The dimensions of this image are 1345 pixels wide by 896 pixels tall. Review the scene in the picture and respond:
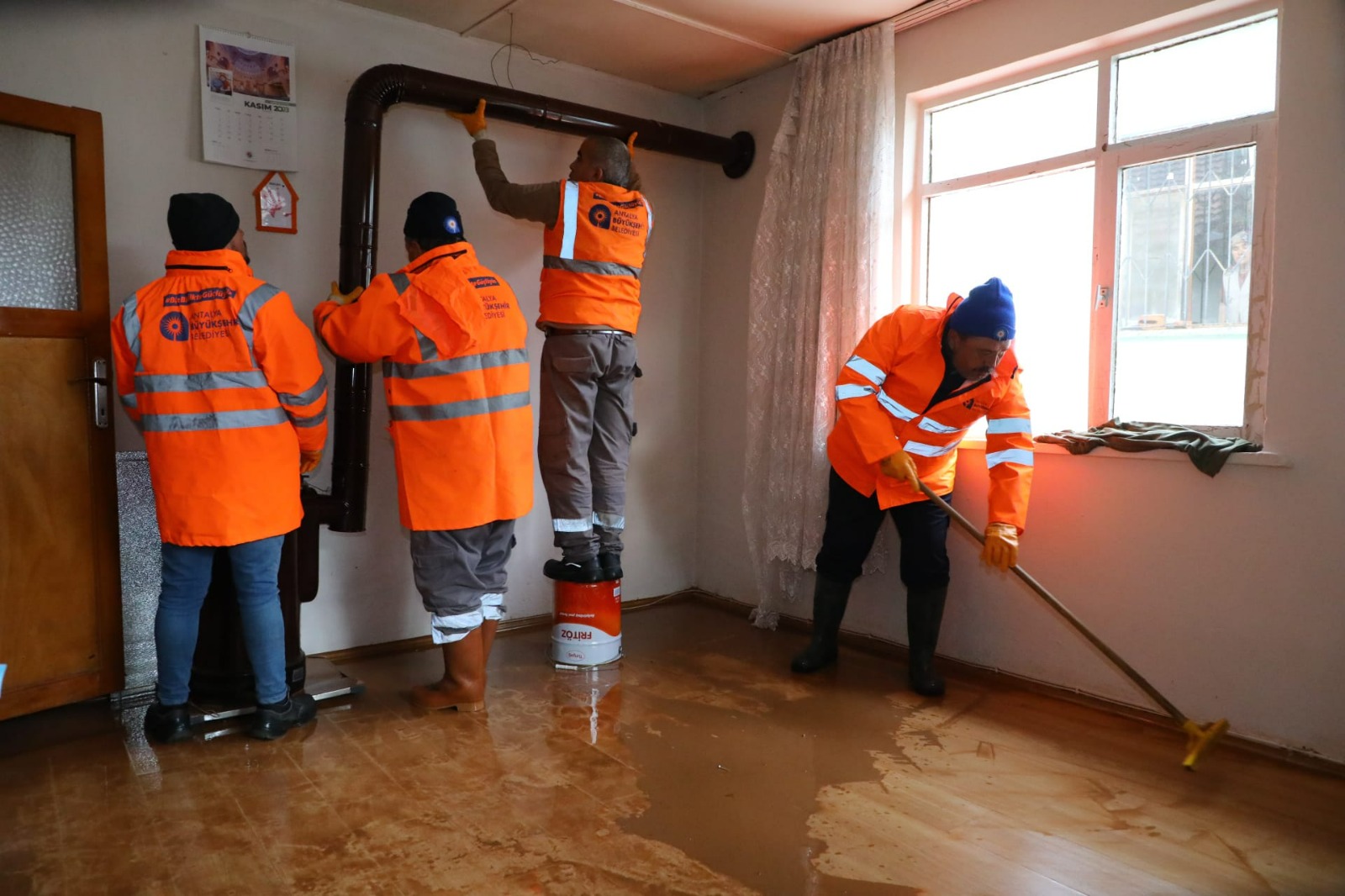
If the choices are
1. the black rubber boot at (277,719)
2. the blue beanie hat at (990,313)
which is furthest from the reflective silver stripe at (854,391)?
the black rubber boot at (277,719)

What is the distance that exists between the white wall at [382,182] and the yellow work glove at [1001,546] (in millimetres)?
1830

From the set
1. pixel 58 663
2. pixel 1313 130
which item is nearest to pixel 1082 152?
pixel 1313 130

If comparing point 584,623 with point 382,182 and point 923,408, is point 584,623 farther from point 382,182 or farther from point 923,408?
point 382,182

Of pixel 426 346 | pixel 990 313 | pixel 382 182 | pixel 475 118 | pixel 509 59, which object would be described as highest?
pixel 509 59

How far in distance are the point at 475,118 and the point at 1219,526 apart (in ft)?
9.60

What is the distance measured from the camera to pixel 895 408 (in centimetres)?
302

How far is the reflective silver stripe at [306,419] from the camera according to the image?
258cm

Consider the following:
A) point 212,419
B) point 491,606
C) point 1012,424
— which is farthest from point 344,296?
point 1012,424

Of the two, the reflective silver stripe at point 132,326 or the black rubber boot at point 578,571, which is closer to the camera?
the reflective silver stripe at point 132,326

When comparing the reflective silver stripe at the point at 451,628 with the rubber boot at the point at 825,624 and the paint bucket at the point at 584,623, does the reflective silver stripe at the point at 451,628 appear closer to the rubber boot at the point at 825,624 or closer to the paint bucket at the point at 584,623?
the paint bucket at the point at 584,623

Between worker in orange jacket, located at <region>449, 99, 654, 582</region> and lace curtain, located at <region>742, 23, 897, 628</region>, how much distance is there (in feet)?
2.57

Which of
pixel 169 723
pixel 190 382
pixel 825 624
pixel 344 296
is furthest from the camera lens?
pixel 825 624

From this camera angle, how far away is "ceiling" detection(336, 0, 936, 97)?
3.28 meters

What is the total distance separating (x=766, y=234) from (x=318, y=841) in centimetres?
287
